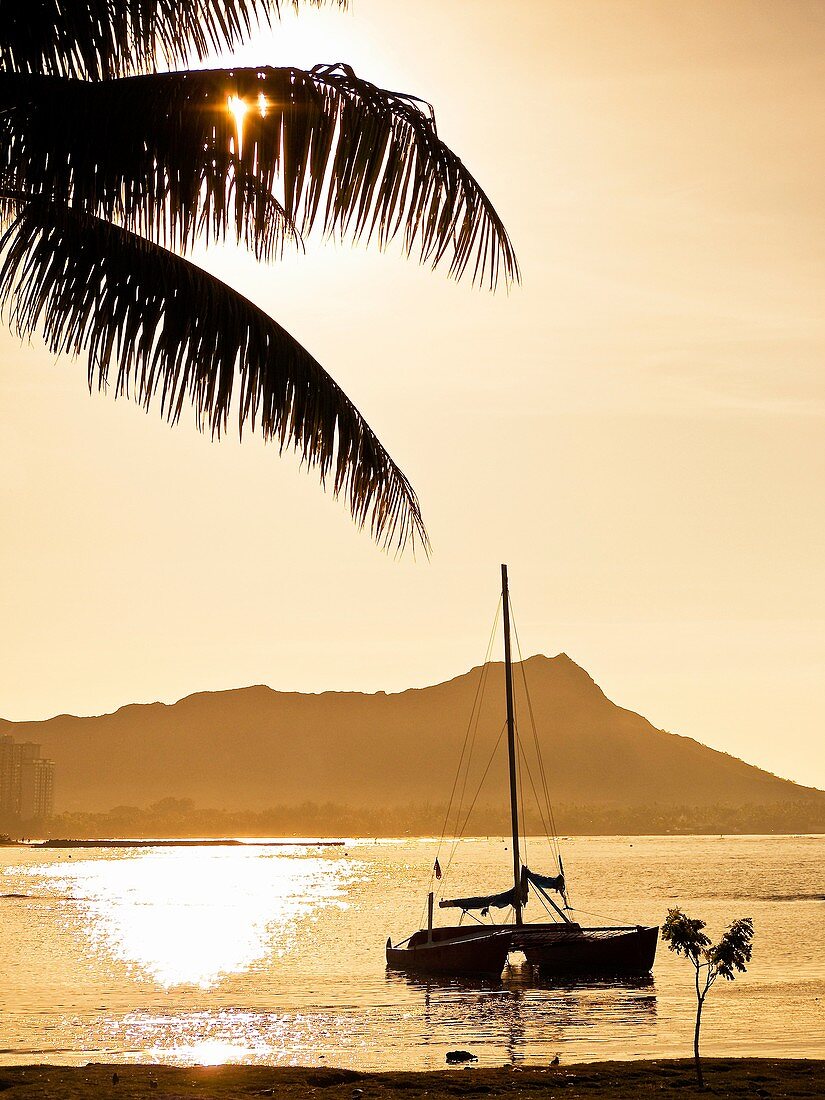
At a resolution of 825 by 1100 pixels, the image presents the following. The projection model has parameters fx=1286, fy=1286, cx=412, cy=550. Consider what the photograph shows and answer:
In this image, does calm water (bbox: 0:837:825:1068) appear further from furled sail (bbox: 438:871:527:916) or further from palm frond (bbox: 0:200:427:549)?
palm frond (bbox: 0:200:427:549)

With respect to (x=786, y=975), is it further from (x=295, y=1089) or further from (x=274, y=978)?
(x=295, y=1089)

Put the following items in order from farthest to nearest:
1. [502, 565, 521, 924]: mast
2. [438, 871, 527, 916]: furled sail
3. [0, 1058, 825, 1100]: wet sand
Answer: [438, 871, 527, 916]: furled sail < [502, 565, 521, 924]: mast < [0, 1058, 825, 1100]: wet sand

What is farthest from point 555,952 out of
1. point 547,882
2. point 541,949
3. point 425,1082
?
point 425,1082

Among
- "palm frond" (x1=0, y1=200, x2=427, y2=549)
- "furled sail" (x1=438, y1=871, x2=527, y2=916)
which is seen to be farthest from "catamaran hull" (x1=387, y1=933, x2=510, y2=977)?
"palm frond" (x1=0, y1=200, x2=427, y2=549)

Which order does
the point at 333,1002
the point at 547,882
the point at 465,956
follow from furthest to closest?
the point at 547,882
the point at 465,956
the point at 333,1002

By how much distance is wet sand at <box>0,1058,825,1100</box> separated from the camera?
23.5m

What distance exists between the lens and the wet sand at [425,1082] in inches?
926

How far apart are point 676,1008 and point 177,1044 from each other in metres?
18.0

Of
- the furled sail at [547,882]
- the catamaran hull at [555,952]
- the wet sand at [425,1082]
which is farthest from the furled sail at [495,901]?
the wet sand at [425,1082]

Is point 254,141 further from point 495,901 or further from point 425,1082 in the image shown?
point 495,901

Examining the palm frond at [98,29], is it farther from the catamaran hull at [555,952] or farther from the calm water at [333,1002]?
the catamaran hull at [555,952]

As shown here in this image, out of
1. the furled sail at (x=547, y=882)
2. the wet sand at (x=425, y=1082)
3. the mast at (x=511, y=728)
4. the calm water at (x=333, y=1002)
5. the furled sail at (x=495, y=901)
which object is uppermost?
the mast at (x=511, y=728)

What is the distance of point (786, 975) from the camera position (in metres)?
60.7

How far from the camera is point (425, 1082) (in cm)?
2644
